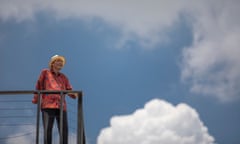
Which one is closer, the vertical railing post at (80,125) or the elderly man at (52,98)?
the vertical railing post at (80,125)

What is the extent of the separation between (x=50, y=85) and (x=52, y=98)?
158mm

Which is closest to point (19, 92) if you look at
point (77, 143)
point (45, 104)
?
point (45, 104)

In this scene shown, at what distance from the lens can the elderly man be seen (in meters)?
3.25

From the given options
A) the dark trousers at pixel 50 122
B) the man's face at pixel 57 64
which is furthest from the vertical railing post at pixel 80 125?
the man's face at pixel 57 64

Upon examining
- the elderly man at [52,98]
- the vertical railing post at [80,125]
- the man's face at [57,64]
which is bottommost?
the vertical railing post at [80,125]

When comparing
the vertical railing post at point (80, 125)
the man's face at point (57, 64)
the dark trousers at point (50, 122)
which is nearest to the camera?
the vertical railing post at point (80, 125)

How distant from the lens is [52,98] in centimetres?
332

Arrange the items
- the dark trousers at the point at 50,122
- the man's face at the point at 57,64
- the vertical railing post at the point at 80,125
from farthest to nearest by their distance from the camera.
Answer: the man's face at the point at 57,64
the dark trousers at the point at 50,122
the vertical railing post at the point at 80,125

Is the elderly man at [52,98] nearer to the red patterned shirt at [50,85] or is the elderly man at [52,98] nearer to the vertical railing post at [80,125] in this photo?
the red patterned shirt at [50,85]

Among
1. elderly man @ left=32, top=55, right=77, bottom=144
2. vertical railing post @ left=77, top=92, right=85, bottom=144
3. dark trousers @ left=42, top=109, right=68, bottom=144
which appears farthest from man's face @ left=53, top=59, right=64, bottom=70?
vertical railing post @ left=77, top=92, right=85, bottom=144

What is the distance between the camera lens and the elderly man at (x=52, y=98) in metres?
3.25

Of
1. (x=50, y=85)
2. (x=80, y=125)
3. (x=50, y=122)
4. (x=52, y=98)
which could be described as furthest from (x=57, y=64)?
(x=80, y=125)

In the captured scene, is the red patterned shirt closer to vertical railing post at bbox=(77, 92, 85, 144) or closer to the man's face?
the man's face

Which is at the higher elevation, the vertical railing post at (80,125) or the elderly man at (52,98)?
the elderly man at (52,98)
